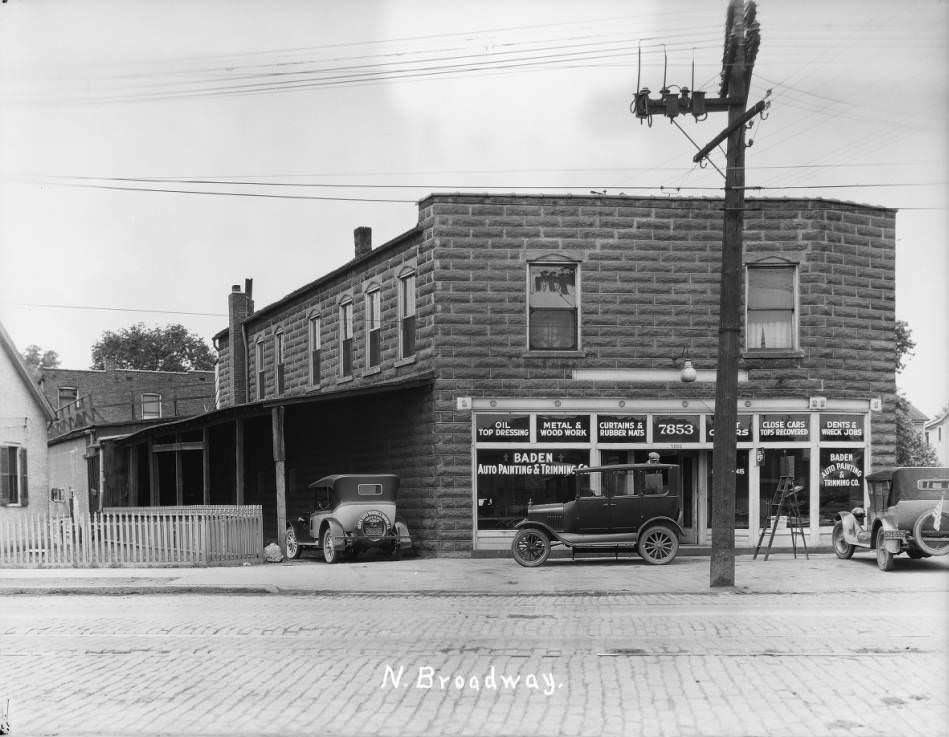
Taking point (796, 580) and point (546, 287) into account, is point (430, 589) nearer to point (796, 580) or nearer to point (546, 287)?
point (796, 580)

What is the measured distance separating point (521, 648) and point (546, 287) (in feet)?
40.3

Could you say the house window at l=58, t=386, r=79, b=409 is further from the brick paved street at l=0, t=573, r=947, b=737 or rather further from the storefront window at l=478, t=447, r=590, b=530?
the brick paved street at l=0, t=573, r=947, b=737

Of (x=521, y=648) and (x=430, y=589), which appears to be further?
(x=430, y=589)

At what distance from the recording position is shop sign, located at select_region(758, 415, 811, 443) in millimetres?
21766

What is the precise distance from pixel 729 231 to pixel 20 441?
76.4 ft

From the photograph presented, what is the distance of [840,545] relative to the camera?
20.2 meters

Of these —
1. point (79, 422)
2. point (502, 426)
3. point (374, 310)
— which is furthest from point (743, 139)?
point (79, 422)

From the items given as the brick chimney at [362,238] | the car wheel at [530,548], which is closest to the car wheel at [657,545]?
the car wheel at [530,548]

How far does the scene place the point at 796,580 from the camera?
16.7m

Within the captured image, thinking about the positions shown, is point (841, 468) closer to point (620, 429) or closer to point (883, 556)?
point (883, 556)

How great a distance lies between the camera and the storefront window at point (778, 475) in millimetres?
21781

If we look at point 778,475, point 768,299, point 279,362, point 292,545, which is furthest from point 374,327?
point 778,475

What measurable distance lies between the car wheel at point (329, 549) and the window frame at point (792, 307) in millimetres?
9005

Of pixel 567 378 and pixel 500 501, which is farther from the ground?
pixel 567 378
